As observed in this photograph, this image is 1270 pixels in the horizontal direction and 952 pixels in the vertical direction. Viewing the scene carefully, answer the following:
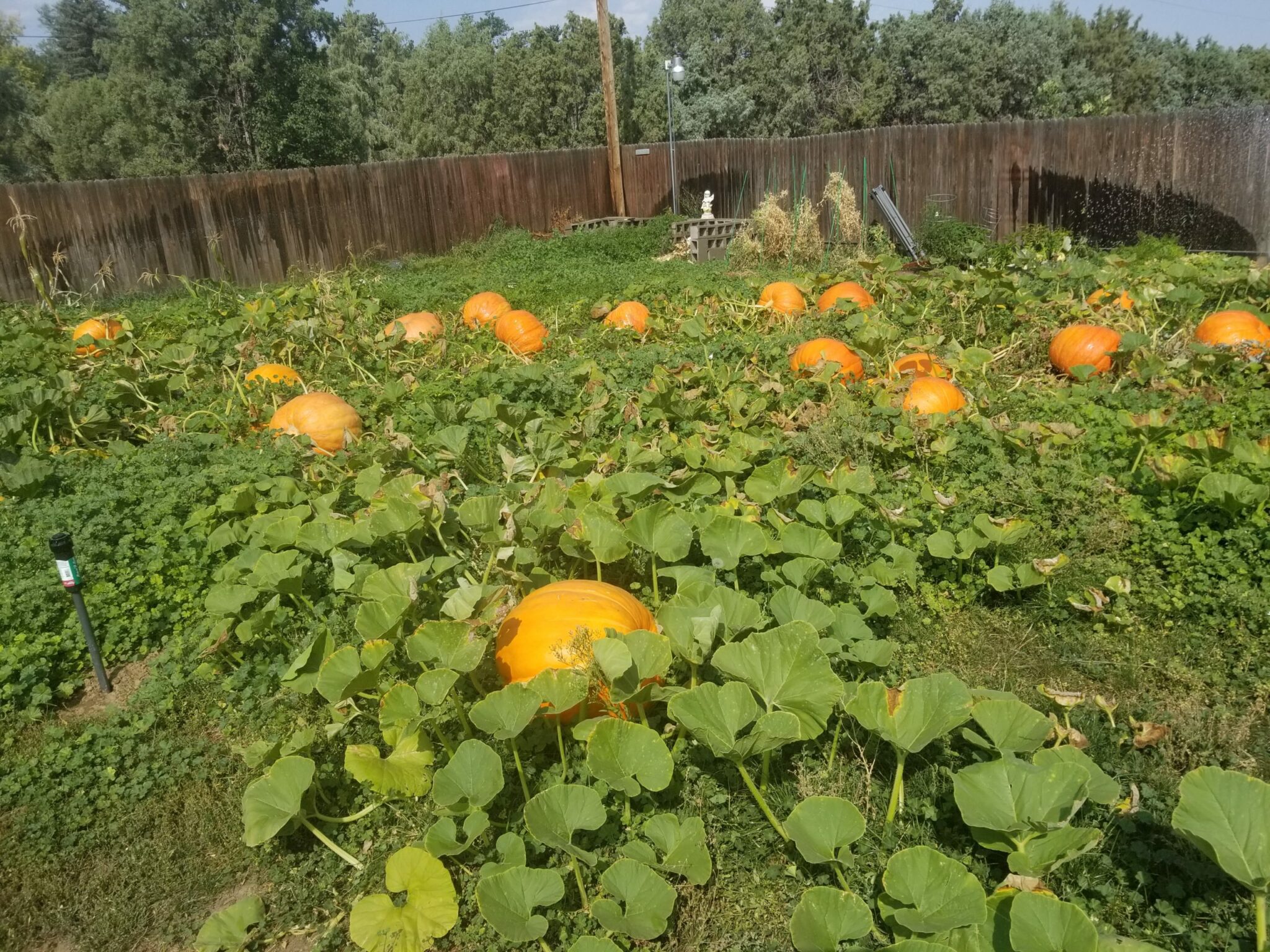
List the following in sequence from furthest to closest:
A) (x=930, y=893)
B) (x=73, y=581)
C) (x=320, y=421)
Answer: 1. (x=320, y=421)
2. (x=73, y=581)
3. (x=930, y=893)

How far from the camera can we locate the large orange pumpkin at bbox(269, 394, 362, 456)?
512 cm

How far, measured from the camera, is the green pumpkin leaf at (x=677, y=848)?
2.18m

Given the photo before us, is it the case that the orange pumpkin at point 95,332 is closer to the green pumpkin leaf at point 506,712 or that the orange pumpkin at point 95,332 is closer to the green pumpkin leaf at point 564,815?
the green pumpkin leaf at point 506,712

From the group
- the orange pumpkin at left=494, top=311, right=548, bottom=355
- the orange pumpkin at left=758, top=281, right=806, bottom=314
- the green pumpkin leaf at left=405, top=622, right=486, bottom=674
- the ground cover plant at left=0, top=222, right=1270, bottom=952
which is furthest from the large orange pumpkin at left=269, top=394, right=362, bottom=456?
the orange pumpkin at left=758, top=281, right=806, bottom=314

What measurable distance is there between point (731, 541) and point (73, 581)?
2.56m

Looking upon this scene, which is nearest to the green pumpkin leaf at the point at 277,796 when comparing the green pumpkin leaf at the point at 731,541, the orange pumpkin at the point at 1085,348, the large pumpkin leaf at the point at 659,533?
the large pumpkin leaf at the point at 659,533

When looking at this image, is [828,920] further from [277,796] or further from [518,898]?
[277,796]

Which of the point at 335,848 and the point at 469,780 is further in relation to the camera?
the point at 335,848

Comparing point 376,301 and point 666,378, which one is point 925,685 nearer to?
point 666,378

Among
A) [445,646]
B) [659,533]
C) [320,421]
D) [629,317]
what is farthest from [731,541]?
[629,317]

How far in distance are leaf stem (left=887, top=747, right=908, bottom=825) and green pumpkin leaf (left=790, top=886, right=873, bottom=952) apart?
0.54 metres

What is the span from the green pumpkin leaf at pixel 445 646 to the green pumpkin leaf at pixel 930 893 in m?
1.27

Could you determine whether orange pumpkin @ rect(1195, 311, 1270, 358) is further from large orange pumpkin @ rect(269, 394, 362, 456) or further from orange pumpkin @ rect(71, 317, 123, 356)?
orange pumpkin @ rect(71, 317, 123, 356)

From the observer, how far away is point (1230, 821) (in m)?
1.80
